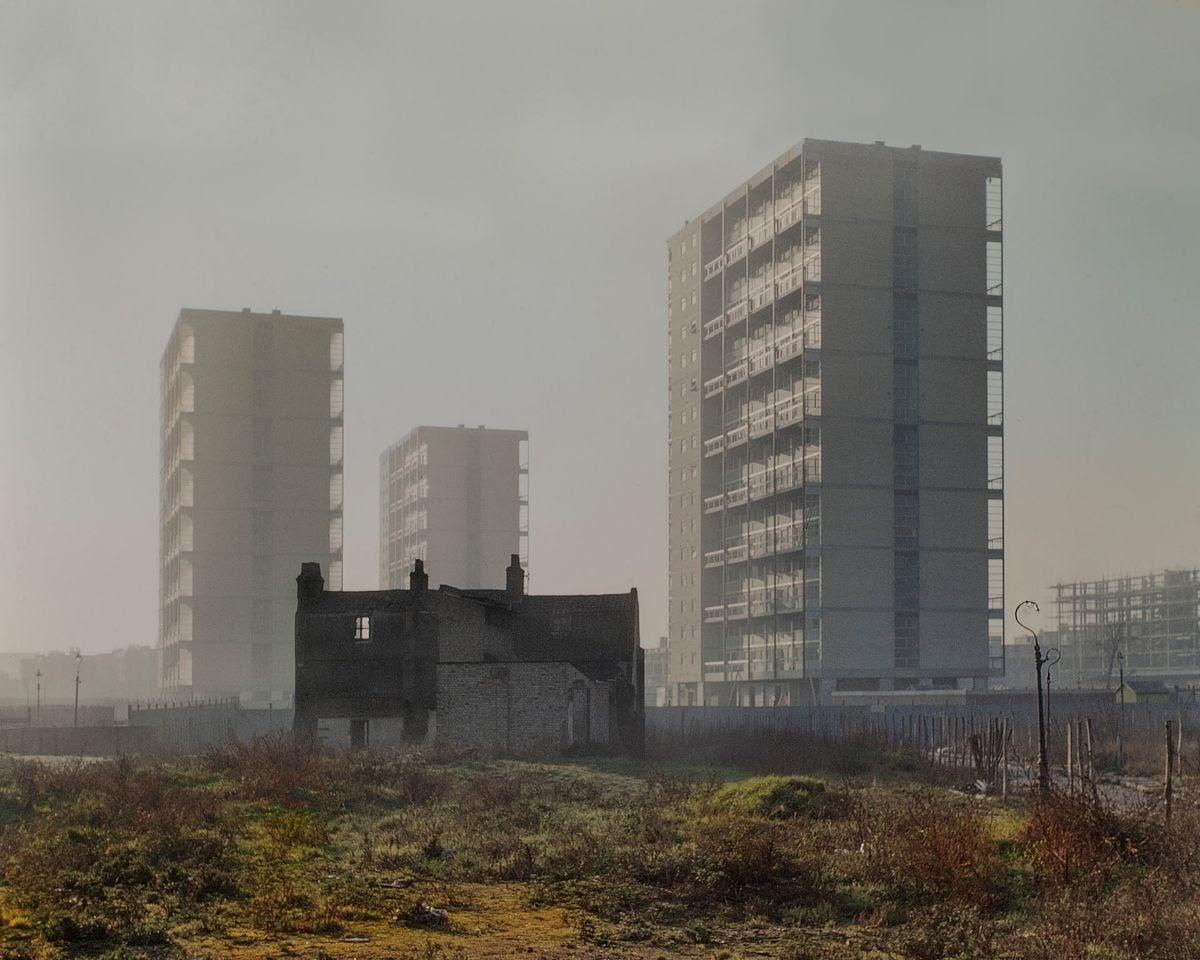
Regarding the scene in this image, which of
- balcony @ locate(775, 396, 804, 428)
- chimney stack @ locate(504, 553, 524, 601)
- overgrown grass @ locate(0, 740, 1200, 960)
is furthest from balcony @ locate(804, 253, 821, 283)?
overgrown grass @ locate(0, 740, 1200, 960)

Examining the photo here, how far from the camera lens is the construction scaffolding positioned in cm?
12775

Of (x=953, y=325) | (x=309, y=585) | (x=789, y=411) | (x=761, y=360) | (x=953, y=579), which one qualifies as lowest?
(x=309, y=585)

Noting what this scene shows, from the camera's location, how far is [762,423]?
92438 millimetres

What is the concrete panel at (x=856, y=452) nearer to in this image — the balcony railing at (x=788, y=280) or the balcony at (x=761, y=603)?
the balcony railing at (x=788, y=280)

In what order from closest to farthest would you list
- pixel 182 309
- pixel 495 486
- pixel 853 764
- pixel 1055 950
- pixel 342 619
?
pixel 1055 950 → pixel 853 764 → pixel 342 619 → pixel 182 309 → pixel 495 486

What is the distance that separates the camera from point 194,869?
19672 mm

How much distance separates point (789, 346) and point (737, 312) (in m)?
10.4

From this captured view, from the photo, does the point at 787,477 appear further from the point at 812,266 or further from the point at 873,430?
the point at 812,266

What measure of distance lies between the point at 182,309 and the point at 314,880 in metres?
103

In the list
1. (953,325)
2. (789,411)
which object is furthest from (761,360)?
(953,325)

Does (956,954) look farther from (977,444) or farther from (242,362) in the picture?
(242,362)

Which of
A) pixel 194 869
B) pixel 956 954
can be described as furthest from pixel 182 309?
pixel 956 954

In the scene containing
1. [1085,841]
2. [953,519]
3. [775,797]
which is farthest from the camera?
[953,519]

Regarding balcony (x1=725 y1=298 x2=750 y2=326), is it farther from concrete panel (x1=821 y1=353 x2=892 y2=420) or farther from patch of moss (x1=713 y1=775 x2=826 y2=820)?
patch of moss (x1=713 y1=775 x2=826 y2=820)
